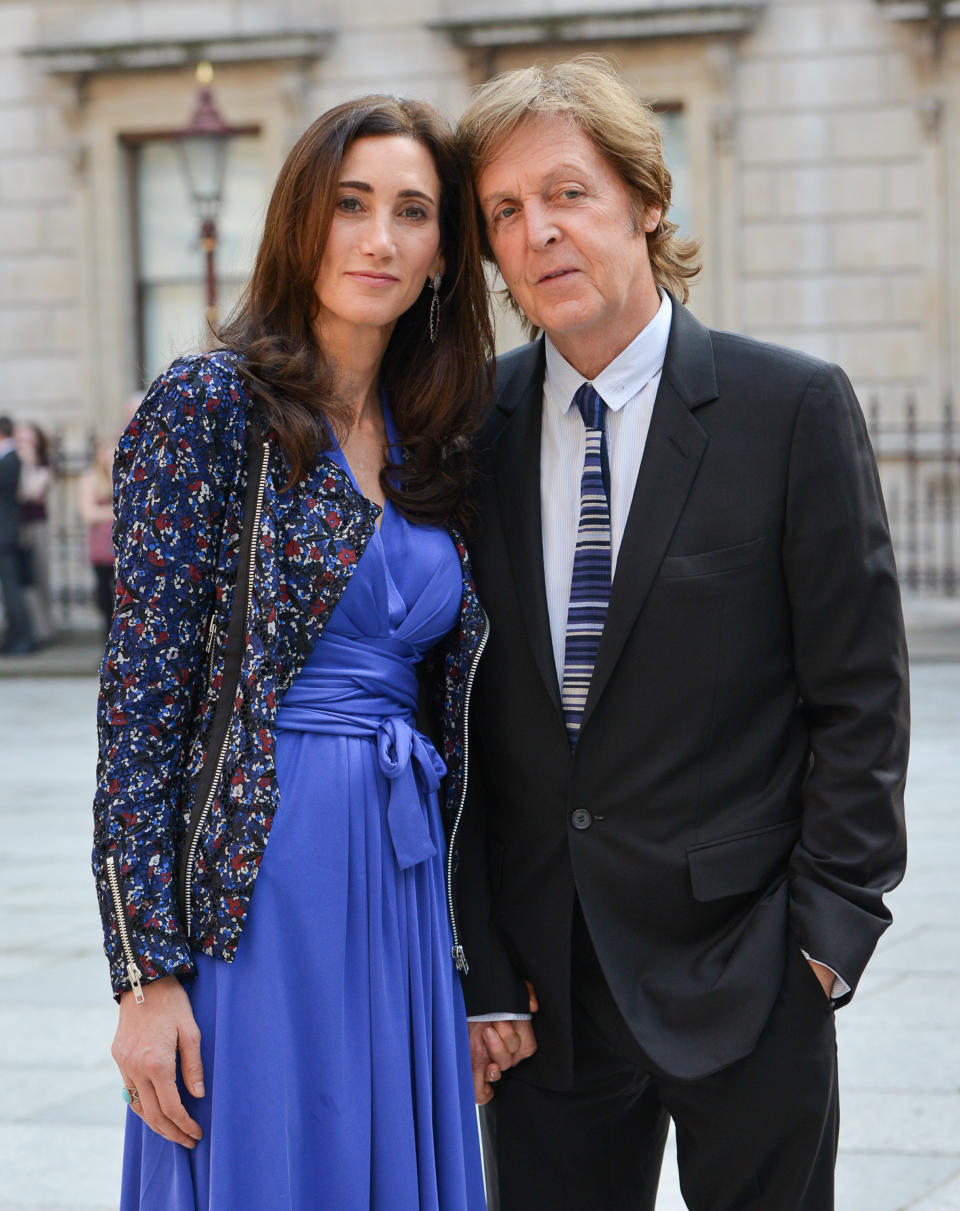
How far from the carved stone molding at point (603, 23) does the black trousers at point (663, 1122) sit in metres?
13.8

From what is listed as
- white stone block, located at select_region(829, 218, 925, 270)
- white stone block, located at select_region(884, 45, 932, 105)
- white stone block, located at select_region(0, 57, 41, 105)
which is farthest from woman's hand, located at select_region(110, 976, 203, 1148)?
white stone block, located at select_region(0, 57, 41, 105)

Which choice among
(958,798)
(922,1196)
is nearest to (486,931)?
(922,1196)

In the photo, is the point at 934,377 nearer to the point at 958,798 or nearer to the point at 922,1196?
the point at 958,798

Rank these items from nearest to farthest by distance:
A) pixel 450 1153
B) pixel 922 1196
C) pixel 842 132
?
pixel 450 1153, pixel 922 1196, pixel 842 132

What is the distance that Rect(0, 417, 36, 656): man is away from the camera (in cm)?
1383

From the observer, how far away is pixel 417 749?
252 cm

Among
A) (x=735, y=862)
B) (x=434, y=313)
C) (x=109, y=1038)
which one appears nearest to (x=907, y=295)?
(x=109, y=1038)

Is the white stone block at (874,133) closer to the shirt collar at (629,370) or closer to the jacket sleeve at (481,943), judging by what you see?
the shirt collar at (629,370)

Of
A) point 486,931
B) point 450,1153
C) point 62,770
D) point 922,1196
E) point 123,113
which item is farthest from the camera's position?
point 123,113

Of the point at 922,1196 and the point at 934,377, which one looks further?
the point at 934,377

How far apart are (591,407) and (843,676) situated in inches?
22.7

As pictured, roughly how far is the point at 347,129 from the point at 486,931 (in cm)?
126

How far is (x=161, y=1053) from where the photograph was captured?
2.32m

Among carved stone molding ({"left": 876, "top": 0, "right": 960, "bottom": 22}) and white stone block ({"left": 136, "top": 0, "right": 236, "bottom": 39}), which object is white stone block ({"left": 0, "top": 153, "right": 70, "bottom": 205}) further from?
carved stone molding ({"left": 876, "top": 0, "right": 960, "bottom": 22})
